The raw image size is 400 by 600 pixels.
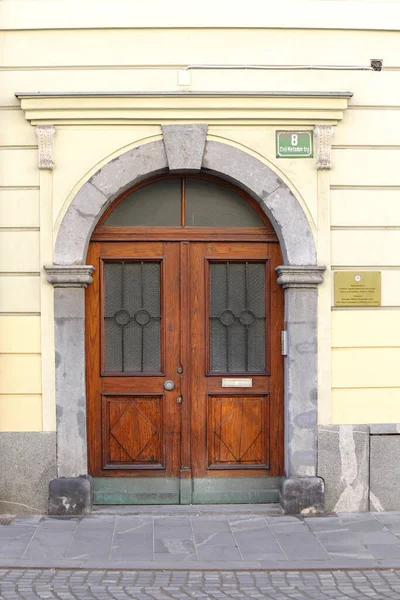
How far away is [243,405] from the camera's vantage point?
26.4 feet

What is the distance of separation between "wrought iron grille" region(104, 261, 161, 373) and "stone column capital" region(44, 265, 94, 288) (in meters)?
0.39

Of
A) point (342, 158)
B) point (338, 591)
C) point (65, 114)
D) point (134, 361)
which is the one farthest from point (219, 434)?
point (65, 114)

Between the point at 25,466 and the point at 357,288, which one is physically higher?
the point at 357,288

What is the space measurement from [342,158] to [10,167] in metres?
3.23

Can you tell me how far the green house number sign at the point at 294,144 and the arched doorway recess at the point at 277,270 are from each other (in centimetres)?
25

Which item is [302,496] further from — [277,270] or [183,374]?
[277,270]

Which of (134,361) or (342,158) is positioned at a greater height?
(342,158)

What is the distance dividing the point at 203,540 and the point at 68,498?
1479 millimetres

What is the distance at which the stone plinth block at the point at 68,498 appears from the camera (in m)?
7.59

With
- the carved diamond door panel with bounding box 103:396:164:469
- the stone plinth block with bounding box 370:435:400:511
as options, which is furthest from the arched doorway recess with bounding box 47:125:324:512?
the stone plinth block with bounding box 370:435:400:511

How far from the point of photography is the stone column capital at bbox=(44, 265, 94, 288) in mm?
7598

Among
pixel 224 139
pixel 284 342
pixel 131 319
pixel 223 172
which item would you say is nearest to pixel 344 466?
pixel 284 342

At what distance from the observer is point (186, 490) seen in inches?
313
